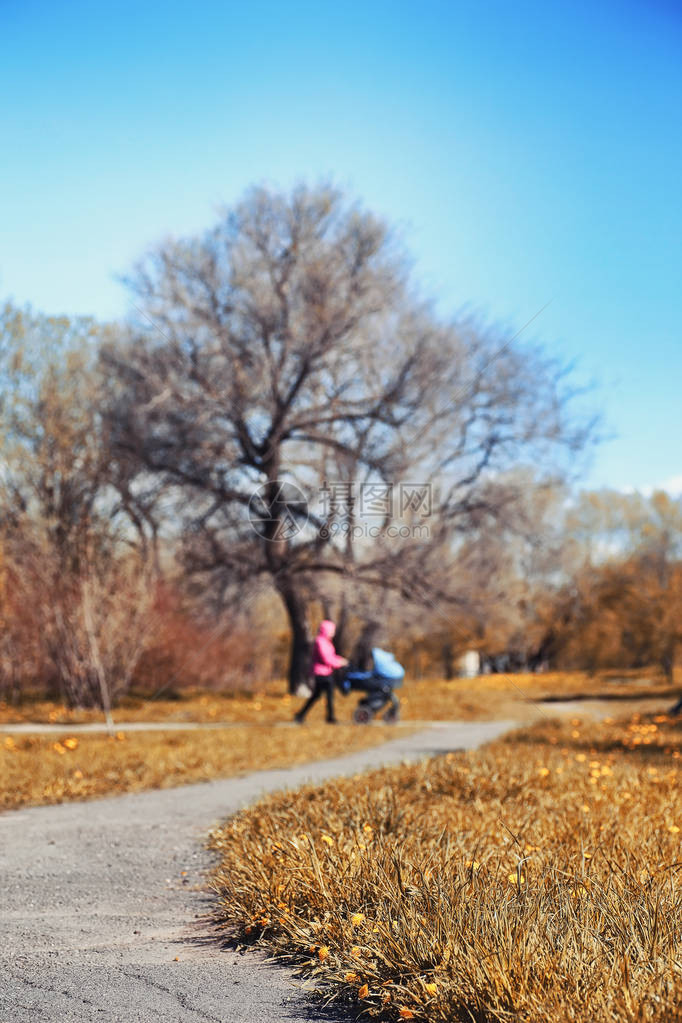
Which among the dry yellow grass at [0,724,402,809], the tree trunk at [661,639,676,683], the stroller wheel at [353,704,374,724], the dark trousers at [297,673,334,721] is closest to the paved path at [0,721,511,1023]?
the dry yellow grass at [0,724,402,809]

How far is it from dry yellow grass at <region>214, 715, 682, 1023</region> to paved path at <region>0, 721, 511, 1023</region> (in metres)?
0.21

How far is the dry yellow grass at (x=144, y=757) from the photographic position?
272 inches

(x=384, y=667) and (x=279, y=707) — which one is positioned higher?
(x=384, y=667)

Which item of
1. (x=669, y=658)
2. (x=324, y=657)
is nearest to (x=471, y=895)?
(x=324, y=657)

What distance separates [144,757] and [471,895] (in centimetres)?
584

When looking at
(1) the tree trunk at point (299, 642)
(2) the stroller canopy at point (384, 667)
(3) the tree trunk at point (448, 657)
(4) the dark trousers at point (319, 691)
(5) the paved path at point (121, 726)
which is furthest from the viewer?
(3) the tree trunk at point (448, 657)

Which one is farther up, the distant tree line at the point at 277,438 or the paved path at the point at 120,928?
the distant tree line at the point at 277,438

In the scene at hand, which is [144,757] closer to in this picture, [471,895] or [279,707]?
[471,895]

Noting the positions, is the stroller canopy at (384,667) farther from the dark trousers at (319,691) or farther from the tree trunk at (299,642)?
the tree trunk at (299,642)

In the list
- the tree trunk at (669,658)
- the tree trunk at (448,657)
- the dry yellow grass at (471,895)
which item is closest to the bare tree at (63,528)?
the dry yellow grass at (471,895)

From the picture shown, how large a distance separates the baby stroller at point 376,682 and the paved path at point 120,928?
752cm

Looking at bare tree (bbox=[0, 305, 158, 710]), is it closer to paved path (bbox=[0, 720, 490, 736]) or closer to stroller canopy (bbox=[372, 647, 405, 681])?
paved path (bbox=[0, 720, 490, 736])

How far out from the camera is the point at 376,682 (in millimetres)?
14031

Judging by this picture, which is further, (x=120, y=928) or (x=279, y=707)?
(x=279, y=707)
